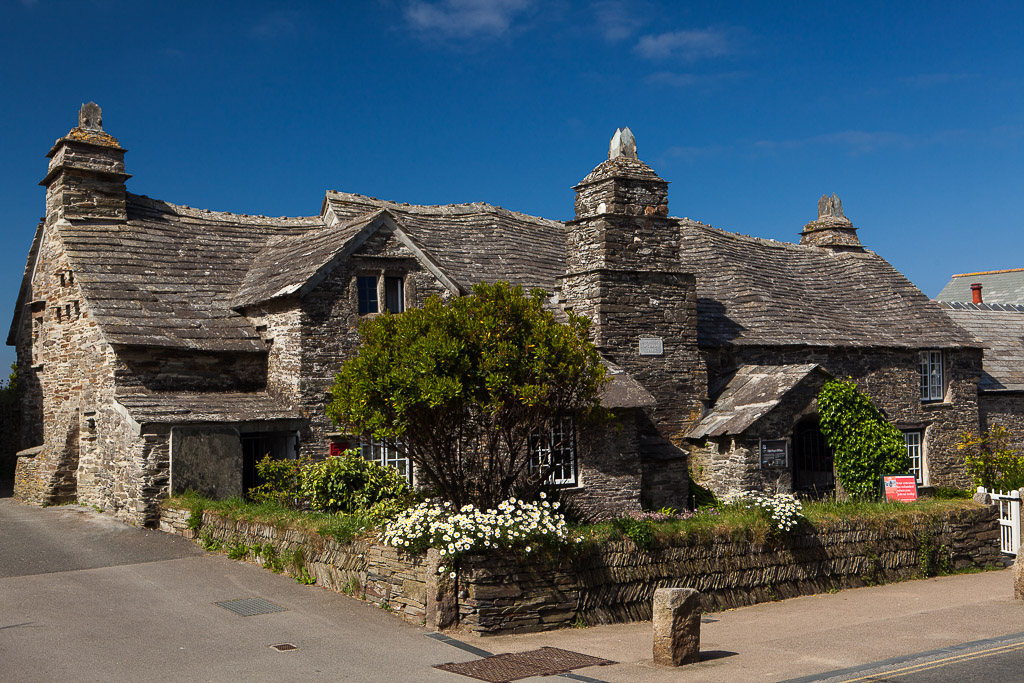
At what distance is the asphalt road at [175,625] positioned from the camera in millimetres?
9195

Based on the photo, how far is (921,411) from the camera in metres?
26.4

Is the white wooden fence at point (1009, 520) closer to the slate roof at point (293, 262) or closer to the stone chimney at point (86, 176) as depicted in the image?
the slate roof at point (293, 262)

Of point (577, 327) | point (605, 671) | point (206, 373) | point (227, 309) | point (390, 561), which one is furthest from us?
point (227, 309)

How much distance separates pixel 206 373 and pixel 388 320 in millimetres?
8340

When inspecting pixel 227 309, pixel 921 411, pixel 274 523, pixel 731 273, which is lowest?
pixel 274 523

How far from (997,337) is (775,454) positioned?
16.9m

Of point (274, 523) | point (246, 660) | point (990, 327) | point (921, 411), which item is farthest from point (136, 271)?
point (990, 327)

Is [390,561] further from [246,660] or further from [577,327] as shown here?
[577,327]

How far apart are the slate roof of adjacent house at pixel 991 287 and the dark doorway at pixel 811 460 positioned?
2374 cm

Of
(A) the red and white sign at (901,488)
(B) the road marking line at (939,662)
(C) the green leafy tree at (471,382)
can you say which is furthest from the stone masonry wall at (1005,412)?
(C) the green leafy tree at (471,382)

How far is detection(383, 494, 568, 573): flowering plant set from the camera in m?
11.1

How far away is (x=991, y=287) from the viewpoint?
151ft

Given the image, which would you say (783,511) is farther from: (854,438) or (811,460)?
(811,460)

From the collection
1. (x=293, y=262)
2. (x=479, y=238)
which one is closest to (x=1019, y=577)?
(x=293, y=262)
